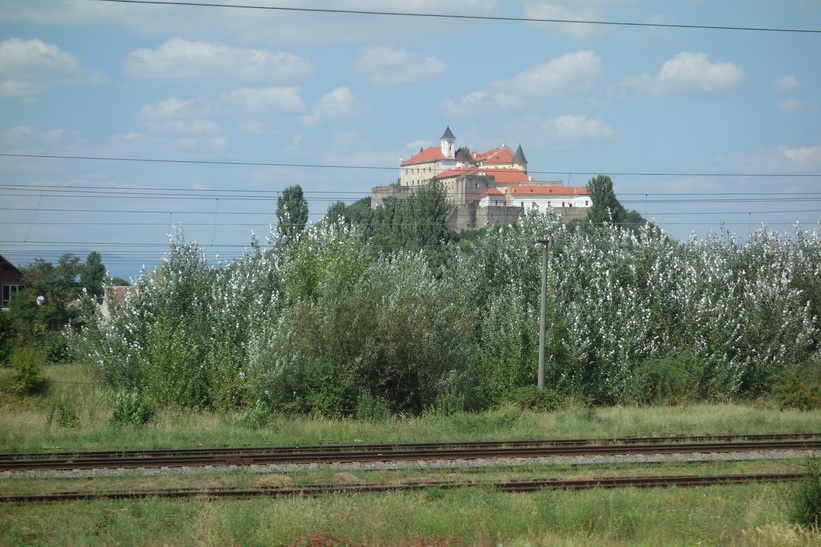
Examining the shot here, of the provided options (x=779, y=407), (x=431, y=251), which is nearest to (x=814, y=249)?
(x=779, y=407)

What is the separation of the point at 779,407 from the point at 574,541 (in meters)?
17.1

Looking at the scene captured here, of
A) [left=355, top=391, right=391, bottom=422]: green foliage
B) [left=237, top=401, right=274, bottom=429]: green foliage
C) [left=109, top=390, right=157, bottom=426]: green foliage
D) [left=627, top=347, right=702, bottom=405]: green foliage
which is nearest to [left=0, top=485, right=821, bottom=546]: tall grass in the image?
[left=237, top=401, right=274, bottom=429]: green foliage

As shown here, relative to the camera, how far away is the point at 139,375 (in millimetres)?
27422

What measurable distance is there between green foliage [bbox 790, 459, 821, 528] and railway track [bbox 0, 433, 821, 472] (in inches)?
231

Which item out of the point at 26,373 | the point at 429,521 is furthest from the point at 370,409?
the point at 26,373

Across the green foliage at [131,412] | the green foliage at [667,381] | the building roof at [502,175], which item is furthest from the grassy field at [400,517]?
the building roof at [502,175]

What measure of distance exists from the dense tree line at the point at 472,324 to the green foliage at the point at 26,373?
82.9 inches

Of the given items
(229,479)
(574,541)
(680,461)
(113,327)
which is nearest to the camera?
(574,541)

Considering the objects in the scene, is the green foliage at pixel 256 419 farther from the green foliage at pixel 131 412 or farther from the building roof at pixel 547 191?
the building roof at pixel 547 191

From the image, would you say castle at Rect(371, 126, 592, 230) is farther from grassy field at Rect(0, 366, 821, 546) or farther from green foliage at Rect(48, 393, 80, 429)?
grassy field at Rect(0, 366, 821, 546)

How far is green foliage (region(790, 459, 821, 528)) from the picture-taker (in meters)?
9.84

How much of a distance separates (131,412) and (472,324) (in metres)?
12.1

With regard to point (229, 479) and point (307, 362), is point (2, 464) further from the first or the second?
point (307, 362)

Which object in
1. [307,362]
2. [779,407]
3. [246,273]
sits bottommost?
[779,407]
